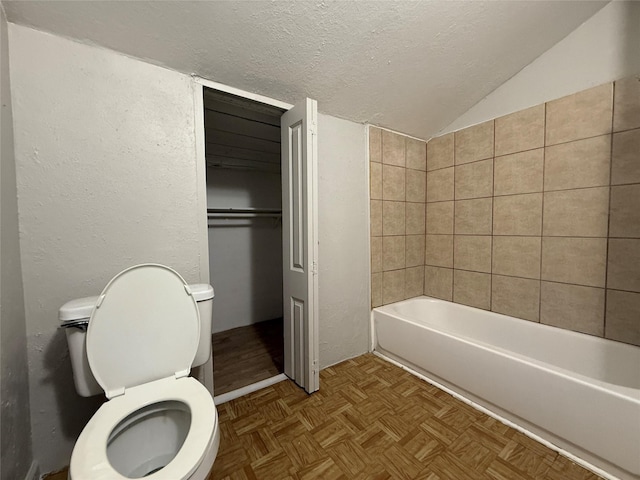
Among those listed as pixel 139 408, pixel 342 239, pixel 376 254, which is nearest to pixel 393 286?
pixel 376 254

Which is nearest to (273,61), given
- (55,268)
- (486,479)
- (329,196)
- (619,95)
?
(329,196)

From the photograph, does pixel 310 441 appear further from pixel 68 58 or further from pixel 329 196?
pixel 68 58

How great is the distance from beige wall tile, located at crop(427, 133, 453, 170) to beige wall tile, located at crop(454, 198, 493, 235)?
1.29 feet

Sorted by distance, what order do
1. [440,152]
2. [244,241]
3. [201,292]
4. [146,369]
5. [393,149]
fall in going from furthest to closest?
[244,241], [440,152], [393,149], [201,292], [146,369]

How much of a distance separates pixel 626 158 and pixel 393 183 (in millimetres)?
1343

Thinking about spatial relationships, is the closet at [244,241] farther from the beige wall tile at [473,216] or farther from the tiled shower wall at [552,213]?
the beige wall tile at [473,216]

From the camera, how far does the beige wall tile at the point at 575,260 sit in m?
1.53

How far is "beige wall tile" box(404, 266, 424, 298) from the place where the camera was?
237cm

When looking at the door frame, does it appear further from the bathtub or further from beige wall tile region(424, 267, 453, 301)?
beige wall tile region(424, 267, 453, 301)

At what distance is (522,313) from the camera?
1.85m

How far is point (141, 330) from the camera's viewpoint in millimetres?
1041

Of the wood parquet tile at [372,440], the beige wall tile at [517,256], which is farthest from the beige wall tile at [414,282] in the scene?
the wood parquet tile at [372,440]

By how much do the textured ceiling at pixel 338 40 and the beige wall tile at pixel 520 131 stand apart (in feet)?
1.07

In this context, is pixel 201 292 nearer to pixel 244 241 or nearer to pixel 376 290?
pixel 376 290
